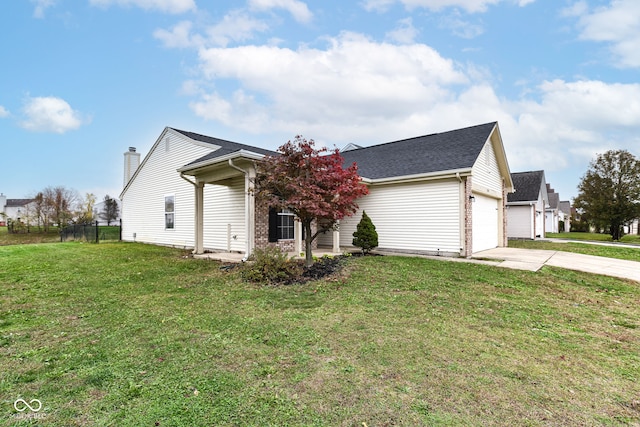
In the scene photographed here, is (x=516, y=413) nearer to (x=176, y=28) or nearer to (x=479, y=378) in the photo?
(x=479, y=378)

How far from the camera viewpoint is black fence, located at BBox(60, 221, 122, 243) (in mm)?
17672

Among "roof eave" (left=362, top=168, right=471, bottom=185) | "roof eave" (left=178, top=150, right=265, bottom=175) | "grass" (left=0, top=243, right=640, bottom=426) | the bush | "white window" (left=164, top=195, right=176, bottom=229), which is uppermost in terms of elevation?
"roof eave" (left=178, top=150, right=265, bottom=175)

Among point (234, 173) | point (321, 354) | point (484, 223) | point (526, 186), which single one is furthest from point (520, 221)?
point (321, 354)

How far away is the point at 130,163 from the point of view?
18312mm

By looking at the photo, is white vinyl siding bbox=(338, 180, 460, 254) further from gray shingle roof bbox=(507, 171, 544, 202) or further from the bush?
gray shingle roof bbox=(507, 171, 544, 202)

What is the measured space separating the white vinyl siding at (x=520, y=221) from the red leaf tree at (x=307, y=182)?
724 inches

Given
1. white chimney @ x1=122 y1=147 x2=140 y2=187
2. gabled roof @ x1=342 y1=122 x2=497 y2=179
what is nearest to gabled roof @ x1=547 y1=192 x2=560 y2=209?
gabled roof @ x1=342 y1=122 x2=497 y2=179

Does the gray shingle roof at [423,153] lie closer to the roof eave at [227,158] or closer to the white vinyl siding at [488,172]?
the white vinyl siding at [488,172]

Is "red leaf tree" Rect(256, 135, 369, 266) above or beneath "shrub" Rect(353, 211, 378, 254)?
above

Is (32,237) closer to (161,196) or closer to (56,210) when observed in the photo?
(56,210)
